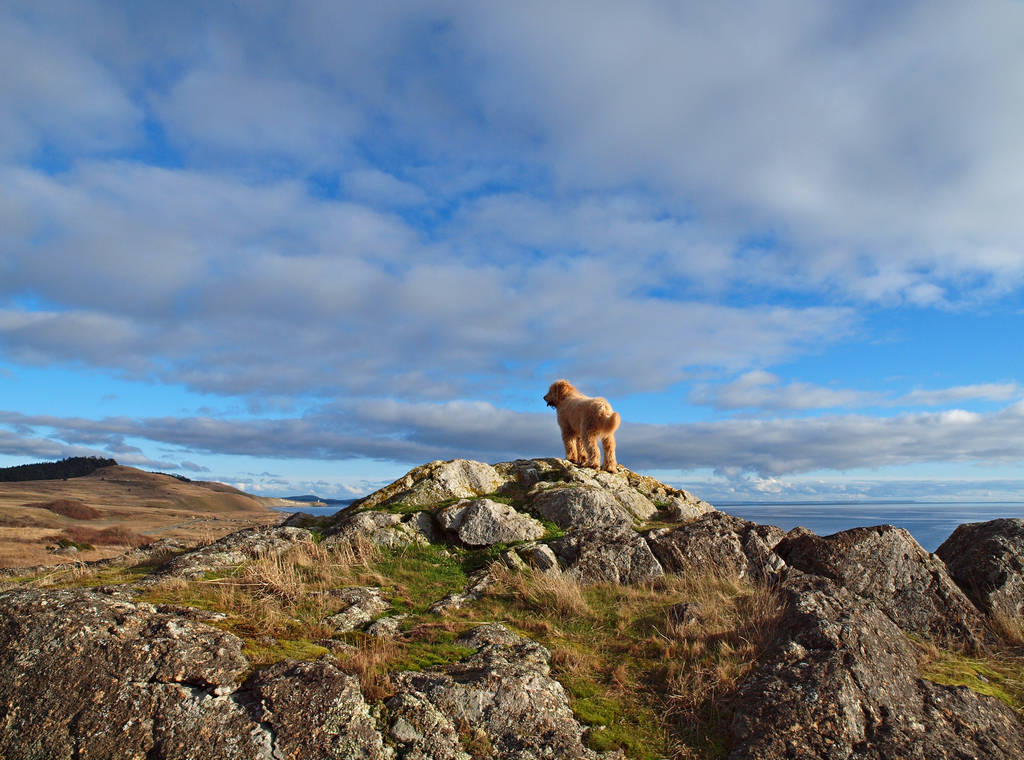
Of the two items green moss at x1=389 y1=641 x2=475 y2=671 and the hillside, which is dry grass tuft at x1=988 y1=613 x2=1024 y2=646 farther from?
green moss at x1=389 y1=641 x2=475 y2=671

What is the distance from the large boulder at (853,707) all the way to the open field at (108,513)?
43.3 ft

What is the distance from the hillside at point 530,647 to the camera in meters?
6.12

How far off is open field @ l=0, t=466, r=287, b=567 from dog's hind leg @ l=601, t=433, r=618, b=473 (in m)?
10.9

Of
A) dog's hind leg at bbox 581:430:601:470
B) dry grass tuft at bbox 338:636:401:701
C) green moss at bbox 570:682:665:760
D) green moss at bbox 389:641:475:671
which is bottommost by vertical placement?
green moss at bbox 570:682:665:760

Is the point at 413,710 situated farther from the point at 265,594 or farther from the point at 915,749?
the point at 915,749

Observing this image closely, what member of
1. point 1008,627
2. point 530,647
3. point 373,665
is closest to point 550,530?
point 530,647

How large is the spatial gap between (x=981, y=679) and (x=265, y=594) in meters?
11.0

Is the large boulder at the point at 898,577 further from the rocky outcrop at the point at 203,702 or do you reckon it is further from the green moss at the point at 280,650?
the green moss at the point at 280,650

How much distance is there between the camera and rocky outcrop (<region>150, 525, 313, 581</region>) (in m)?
11.8

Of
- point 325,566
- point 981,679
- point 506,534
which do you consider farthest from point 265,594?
point 981,679

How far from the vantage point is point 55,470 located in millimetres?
177750

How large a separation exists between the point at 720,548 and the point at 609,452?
5.46m

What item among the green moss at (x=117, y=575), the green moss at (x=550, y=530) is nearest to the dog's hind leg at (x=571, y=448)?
the green moss at (x=550, y=530)

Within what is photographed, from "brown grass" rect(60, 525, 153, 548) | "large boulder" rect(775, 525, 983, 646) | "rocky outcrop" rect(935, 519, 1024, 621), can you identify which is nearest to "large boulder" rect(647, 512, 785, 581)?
Result: "large boulder" rect(775, 525, 983, 646)
